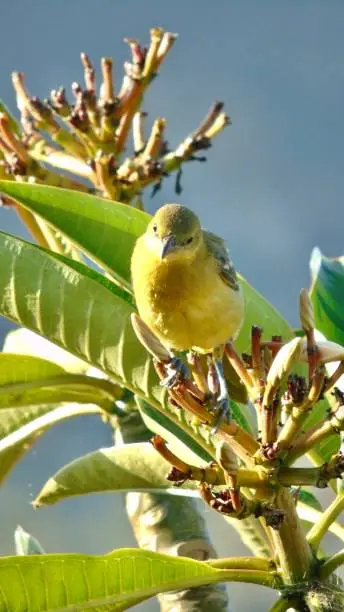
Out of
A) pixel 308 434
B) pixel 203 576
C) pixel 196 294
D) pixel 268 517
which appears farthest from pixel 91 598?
pixel 196 294

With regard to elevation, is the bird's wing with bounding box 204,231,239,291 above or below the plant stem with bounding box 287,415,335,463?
above

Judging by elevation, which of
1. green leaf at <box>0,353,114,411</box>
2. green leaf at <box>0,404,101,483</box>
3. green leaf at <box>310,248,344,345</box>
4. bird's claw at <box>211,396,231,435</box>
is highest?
green leaf at <box>310,248,344,345</box>

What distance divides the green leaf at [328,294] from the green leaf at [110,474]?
58 cm

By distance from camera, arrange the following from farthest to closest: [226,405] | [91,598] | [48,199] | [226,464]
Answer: [48,199] < [91,598] < [226,405] < [226,464]

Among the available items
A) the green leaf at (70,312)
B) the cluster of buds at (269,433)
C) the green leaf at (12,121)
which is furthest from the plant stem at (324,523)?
the green leaf at (12,121)

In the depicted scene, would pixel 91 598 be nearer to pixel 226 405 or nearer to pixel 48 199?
pixel 226 405

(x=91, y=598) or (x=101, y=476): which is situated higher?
(x=101, y=476)

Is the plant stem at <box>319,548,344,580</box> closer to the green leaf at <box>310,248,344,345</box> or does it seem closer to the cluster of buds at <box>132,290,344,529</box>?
the cluster of buds at <box>132,290,344,529</box>

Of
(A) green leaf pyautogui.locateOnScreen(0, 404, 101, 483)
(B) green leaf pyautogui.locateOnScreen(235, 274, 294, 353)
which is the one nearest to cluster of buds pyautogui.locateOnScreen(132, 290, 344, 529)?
(B) green leaf pyautogui.locateOnScreen(235, 274, 294, 353)

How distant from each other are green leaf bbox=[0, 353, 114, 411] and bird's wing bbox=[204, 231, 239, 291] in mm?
519

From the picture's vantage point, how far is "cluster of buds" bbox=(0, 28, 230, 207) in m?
3.08

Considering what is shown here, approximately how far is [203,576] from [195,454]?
298mm

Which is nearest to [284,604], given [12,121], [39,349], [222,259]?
[222,259]

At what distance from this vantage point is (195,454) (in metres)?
2.03
